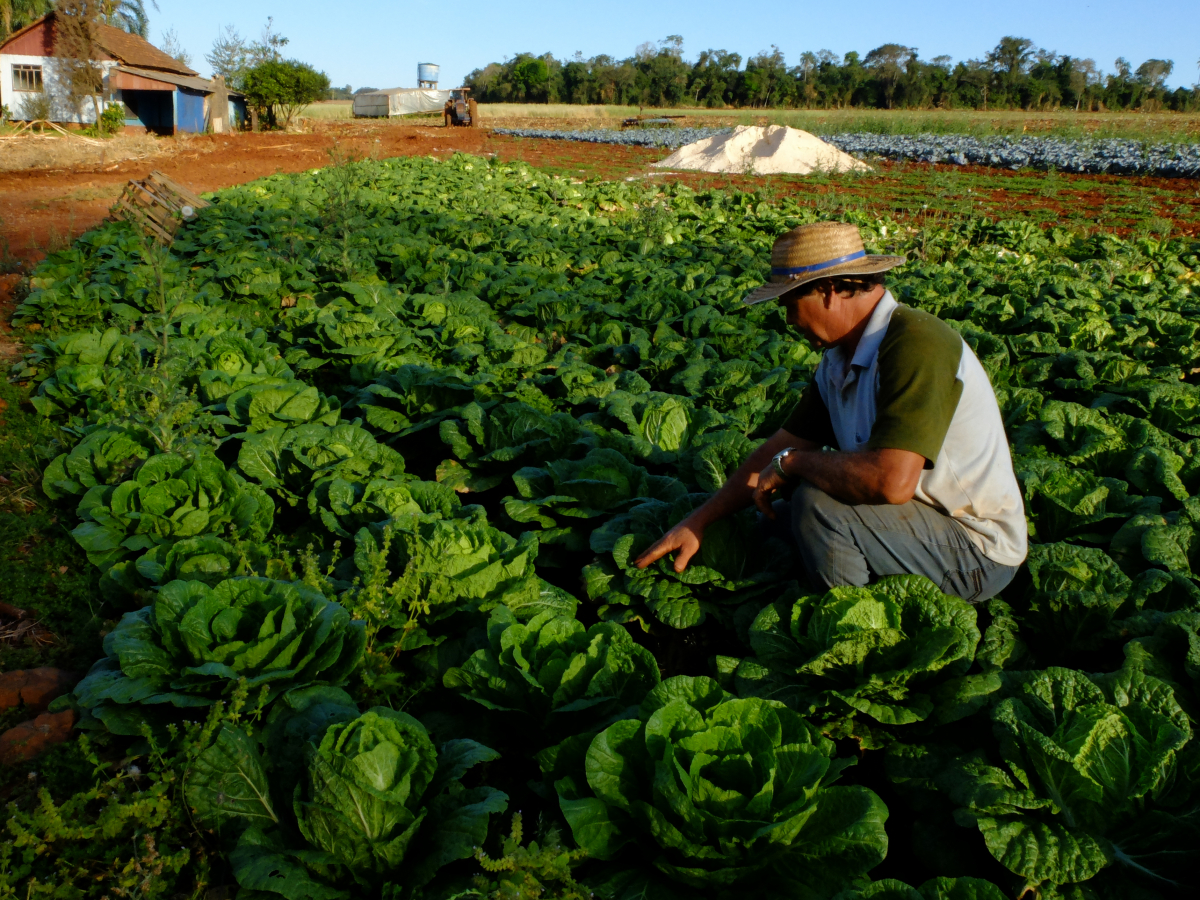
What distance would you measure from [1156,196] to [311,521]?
21.0 metres

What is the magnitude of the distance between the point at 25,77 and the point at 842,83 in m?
62.0

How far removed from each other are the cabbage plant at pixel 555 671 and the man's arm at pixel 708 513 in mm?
442

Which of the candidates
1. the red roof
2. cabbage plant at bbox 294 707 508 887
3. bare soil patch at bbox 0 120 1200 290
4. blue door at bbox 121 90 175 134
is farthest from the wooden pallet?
blue door at bbox 121 90 175 134

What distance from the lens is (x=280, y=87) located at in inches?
1511

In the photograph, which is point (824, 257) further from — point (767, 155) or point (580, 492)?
point (767, 155)

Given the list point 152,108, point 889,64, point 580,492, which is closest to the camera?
point 580,492

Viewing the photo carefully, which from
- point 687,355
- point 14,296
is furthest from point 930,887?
point 14,296

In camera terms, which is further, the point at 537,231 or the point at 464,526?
the point at 537,231

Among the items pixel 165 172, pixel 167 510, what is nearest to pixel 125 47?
pixel 165 172

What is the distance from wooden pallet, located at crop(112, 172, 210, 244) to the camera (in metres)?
9.71

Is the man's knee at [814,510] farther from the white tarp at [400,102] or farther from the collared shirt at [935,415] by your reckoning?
the white tarp at [400,102]

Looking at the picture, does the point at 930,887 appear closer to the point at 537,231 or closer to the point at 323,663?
the point at 323,663

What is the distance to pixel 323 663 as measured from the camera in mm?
2525

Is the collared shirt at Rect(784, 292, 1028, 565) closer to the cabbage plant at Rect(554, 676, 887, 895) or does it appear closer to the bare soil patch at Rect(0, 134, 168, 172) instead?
the cabbage plant at Rect(554, 676, 887, 895)
